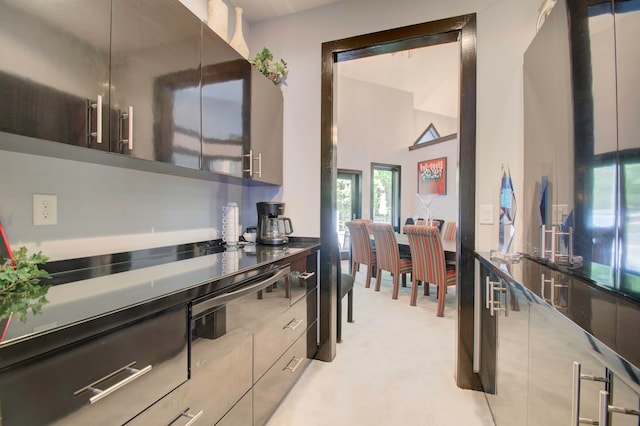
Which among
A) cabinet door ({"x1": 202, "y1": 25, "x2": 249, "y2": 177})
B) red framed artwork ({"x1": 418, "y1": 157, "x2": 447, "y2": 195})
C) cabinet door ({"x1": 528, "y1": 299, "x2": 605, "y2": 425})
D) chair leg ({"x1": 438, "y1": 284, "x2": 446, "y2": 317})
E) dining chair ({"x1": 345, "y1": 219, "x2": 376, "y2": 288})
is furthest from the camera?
red framed artwork ({"x1": 418, "y1": 157, "x2": 447, "y2": 195})

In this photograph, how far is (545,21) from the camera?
1532 mm

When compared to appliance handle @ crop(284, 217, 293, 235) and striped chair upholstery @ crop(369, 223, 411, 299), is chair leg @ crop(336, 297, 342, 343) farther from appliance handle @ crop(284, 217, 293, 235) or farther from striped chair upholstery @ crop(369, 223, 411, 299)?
striped chair upholstery @ crop(369, 223, 411, 299)

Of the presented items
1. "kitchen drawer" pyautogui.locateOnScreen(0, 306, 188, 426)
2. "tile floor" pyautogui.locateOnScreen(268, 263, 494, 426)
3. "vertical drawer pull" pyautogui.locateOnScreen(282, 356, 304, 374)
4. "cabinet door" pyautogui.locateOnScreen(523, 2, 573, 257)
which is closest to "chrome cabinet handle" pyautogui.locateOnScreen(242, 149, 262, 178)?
"kitchen drawer" pyautogui.locateOnScreen(0, 306, 188, 426)

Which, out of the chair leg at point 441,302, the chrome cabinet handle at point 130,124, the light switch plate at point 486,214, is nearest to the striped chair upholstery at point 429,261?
the chair leg at point 441,302

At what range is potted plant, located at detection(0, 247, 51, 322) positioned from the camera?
0.69m

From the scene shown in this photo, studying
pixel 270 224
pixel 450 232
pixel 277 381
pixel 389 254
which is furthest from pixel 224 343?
pixel 450 232

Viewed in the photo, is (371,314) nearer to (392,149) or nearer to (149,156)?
(149,156)

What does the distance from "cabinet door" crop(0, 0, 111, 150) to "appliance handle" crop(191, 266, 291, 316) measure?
0.67 m

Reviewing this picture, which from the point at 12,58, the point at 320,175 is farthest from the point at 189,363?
the point at 320,175

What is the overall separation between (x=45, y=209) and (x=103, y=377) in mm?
780

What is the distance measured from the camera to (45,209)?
1.08 m

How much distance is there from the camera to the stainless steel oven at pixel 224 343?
972 millimetres

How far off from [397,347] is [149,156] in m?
2.33

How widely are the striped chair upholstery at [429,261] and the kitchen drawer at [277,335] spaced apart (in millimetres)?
1850
